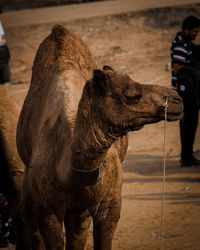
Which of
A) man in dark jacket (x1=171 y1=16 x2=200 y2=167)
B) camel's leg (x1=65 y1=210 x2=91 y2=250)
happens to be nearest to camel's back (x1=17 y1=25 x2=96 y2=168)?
camel's leg (x1=65 y1=210 x2=91 y2=250)

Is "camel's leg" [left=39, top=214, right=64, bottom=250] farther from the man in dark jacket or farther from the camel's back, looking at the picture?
the man in dark jacket

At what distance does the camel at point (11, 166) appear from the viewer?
6.42m

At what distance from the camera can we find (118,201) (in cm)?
475

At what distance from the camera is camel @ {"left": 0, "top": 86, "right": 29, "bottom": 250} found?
6.42m

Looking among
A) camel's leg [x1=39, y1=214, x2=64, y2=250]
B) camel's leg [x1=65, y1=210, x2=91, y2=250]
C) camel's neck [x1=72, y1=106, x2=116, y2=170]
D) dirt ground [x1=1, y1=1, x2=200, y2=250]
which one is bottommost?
dirt ground [x1=1, y1=1, x2=200, y2=250]

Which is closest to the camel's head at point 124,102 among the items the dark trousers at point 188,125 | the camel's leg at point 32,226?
the camel's leg at point 32,226

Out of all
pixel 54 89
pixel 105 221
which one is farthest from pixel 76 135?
pixel 54 89

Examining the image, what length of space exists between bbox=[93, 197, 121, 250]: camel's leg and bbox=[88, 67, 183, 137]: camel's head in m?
1.07

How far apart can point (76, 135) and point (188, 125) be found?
5227 mm

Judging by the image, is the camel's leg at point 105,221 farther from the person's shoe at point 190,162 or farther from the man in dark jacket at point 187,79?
the person's shoe at point 190,162

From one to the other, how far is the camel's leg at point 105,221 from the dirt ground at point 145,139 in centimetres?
46

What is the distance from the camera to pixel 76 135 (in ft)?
12.8

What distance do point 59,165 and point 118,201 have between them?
71 cm

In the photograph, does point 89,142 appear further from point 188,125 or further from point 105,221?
point 188,125
